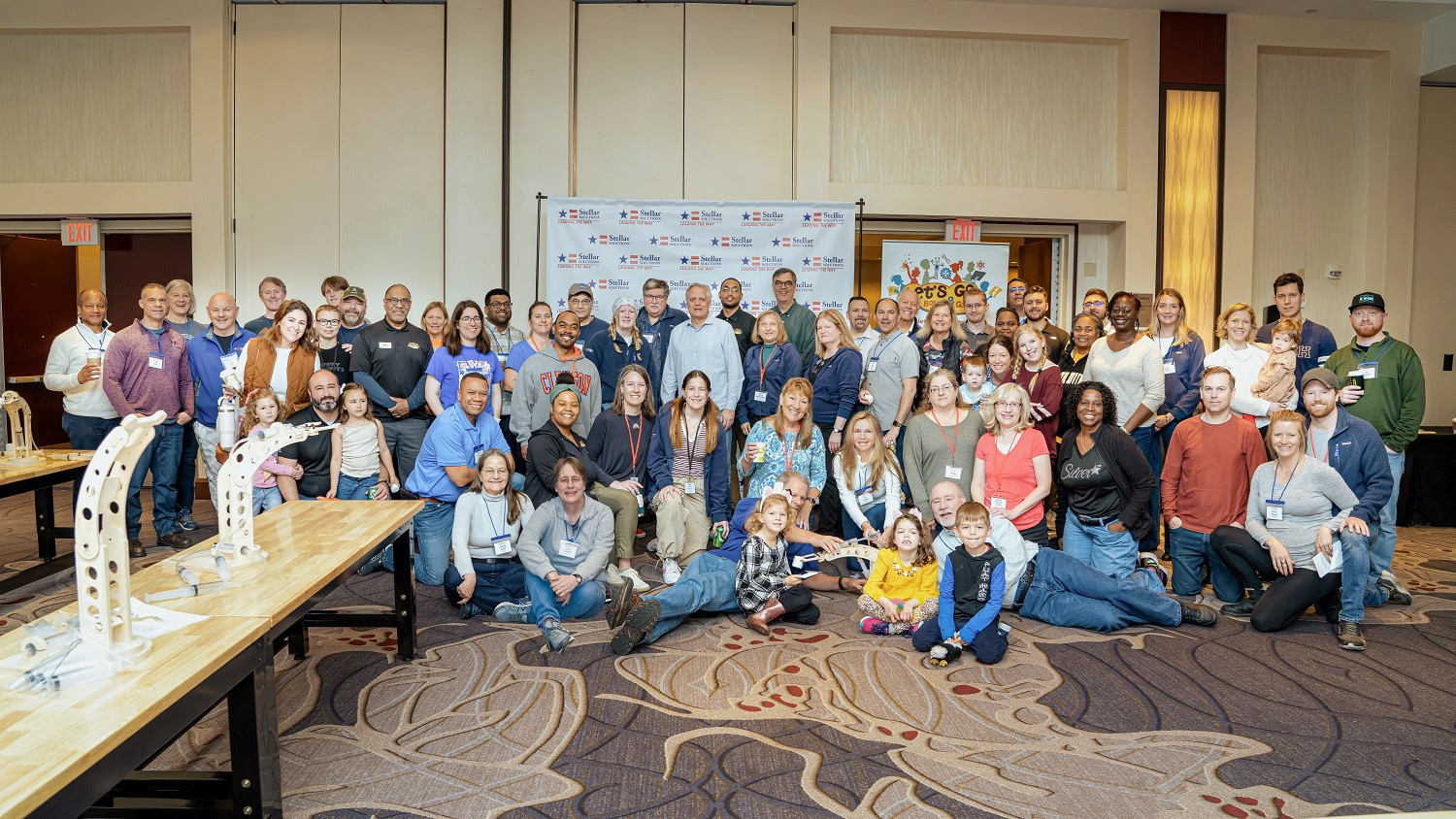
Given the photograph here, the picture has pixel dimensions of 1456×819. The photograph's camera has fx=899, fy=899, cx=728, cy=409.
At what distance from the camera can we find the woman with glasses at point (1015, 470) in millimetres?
4492

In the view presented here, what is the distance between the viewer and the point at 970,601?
3.68 meters

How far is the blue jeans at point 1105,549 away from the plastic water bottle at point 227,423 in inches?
173

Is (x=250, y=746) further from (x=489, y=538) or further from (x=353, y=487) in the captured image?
(x=353, y=487)

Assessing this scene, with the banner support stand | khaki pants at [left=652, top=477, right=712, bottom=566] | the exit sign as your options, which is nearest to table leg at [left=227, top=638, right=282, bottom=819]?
khaki pants at [left=652, top=477, right=712, bottom=566]

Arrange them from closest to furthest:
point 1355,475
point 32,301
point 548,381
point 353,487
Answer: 1. point 1355,475
2. point 353,487
3. point 548,381
4. point 32,301

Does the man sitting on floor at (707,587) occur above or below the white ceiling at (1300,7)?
below

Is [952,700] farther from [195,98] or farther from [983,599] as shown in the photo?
[195,98]

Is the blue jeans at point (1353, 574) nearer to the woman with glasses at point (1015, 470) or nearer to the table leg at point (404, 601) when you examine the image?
the woman with glasses at point (1015, 470)

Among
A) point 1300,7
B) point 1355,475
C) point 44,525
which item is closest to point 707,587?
point 1355,475

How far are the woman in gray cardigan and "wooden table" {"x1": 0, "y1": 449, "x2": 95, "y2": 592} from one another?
532 cm

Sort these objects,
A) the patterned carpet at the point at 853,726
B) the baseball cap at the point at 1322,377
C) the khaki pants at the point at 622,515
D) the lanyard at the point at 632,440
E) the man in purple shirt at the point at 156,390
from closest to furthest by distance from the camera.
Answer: the patterned carpet at the point at 853,726 → the baseball cap at the point at 1322,377 → the khaki pants at the point at 622,515 → the lanyard at the point at 632,440 → the man in purple shirt at the point at 156,390

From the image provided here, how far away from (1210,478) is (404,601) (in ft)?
12.5

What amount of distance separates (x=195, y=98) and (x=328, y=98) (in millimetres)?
1019

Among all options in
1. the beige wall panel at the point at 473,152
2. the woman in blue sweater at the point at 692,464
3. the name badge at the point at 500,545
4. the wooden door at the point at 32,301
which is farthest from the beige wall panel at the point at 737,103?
the wooden door at the point at 32,301
